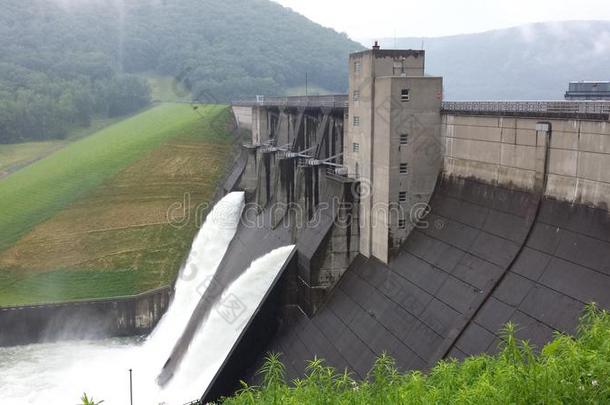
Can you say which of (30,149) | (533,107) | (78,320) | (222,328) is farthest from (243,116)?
(533,107)

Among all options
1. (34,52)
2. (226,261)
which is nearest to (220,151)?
(226,261)

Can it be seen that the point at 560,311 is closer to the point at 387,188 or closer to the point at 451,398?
the point at 451,398

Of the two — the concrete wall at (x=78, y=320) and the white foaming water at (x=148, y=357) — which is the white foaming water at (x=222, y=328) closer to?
the white foaming water at (x=148, y=357)

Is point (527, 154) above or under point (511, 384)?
above

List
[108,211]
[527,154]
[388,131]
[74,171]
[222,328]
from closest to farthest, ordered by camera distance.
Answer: [527,154] < [388,131] < [222,328] < [108,211] < [74,171]

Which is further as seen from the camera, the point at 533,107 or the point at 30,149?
the point at 30,149

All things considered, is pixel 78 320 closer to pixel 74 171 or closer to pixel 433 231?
pixel 433 231

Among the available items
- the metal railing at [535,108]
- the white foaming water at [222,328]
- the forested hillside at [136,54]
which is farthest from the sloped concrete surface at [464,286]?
the forested hillside at [136,54]
